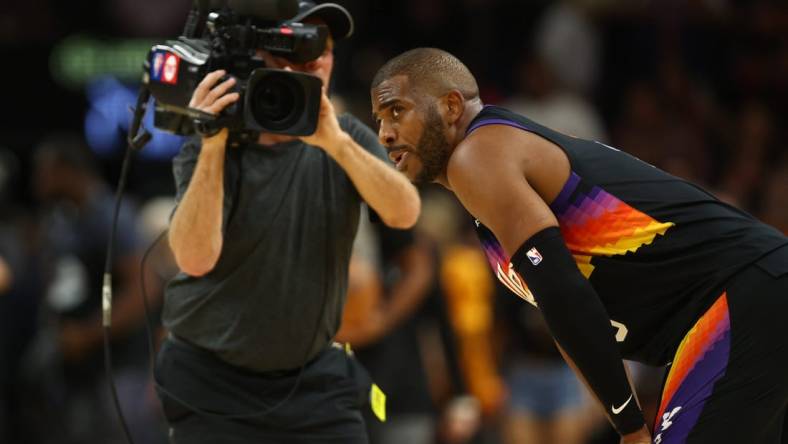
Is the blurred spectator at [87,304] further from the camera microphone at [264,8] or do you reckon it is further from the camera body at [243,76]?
the camera microphone at [264,8]

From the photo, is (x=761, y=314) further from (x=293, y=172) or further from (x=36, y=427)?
(x=36, y=427)

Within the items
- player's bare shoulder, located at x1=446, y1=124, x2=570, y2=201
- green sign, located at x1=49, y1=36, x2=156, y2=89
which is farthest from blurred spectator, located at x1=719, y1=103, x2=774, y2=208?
player's bare shoulder, located at x1=446, y1=124, x2=570, y2=201

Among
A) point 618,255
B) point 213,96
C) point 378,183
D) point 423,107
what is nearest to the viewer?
point 618,255

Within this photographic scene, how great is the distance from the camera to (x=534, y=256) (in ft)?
11.7

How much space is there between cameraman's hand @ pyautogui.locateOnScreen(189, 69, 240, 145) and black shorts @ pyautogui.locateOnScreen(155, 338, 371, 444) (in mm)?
820

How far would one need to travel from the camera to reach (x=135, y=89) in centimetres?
1039

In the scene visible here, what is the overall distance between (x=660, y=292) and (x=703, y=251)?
167 millimetres

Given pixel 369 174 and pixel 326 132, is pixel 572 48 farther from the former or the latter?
pixel 326 132

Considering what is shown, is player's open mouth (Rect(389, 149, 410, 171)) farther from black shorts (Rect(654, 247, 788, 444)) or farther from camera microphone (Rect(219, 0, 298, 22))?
black shorts (Rect(654, 247, 788, 444))

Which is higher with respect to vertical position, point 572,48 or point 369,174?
point 369,174

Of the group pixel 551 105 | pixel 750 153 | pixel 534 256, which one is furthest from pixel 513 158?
pixel 551 105

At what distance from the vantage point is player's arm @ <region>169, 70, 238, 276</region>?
168 inches

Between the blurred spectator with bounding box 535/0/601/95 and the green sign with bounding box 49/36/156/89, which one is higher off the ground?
the blurred spectator with bounding box 535/0/601/95

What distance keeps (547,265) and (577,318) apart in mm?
165
